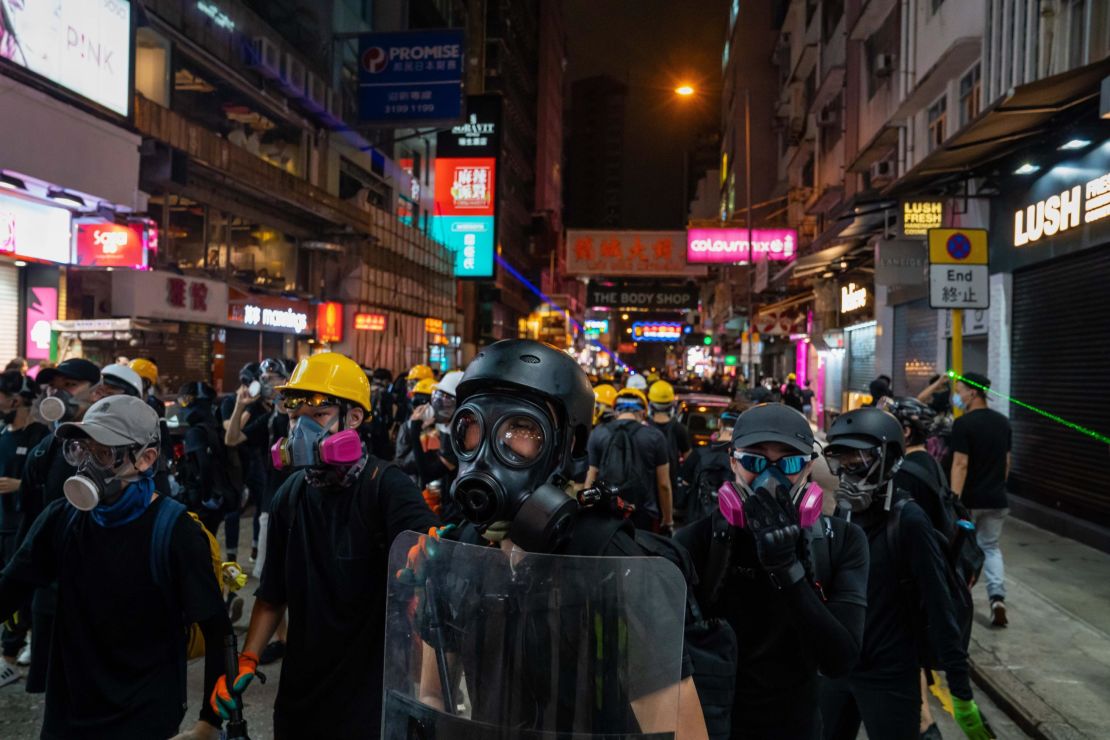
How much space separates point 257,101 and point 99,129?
8283 mm

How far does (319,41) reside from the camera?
1064 inches

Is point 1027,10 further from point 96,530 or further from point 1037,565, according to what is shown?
point 96,530

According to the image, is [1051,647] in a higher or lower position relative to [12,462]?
lower

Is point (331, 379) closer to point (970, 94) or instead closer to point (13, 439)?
point (13, 439)

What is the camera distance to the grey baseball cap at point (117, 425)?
3.18 m

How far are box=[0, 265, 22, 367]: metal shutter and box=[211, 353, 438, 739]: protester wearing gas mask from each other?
48.6 feet

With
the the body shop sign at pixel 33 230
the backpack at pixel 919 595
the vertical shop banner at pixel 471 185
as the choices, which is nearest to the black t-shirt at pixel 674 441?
the backpack at pixel 919 595

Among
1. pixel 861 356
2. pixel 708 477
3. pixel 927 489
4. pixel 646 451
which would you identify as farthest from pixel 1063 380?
pixel 861 356

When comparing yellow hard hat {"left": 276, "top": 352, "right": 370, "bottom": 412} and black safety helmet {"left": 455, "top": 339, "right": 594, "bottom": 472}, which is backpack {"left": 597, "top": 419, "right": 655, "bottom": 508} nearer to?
yellow hard hat {"left": 276, "top": 352, "right": 370, "bottom": 412}

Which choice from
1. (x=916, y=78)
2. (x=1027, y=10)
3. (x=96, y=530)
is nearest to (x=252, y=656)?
(x=96, y=530)

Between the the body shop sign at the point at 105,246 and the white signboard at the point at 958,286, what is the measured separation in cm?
1382

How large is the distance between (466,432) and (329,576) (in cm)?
128

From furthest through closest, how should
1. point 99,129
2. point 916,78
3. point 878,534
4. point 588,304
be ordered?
point 588,304, point 916,78, point 99,129, point 878,534

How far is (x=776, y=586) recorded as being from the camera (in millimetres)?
2617
